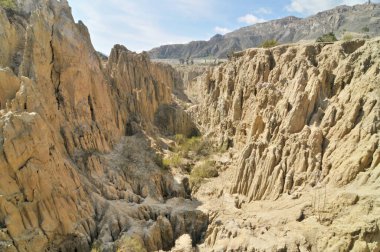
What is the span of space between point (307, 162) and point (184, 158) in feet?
58.1

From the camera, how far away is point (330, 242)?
19.1m

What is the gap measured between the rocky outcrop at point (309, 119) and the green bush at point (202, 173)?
14.2 feet

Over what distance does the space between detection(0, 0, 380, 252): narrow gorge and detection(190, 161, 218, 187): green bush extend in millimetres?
387

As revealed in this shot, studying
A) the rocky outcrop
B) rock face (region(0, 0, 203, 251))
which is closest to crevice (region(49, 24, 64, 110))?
rock face (region(0, 0, 203, 251))

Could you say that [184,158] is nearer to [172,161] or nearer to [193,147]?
[193,147]

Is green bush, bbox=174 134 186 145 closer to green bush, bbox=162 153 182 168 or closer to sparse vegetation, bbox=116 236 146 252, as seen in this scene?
green bush, bbox=162 153 182 168

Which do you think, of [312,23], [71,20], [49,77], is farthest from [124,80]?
[312,23]

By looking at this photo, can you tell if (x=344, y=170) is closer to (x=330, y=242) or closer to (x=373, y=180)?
(x=373, y=180)

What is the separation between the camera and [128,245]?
850 inches

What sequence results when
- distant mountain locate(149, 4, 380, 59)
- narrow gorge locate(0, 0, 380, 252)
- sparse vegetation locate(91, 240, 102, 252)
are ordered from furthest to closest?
1. distant mountain locate(149, 4, 380, 59)
2. sparse vegetation locate(91, 240, 102, 252)
3. narrow gorge locate(0, 0, 380, 252)

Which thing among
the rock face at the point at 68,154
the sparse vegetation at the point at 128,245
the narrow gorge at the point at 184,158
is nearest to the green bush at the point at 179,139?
the narrow gorge at the point at 184,158

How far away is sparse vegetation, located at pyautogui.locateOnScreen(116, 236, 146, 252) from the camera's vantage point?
70.2 ft

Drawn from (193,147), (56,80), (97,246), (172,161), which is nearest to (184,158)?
(193,147)

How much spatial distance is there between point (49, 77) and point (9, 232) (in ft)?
45.5
